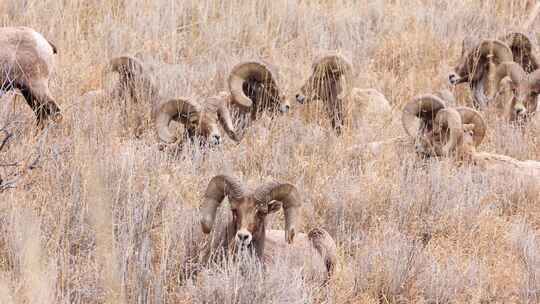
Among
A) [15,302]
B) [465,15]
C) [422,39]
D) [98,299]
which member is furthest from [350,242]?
[465,15]

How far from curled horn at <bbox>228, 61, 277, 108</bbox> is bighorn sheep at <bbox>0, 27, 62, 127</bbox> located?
186cm

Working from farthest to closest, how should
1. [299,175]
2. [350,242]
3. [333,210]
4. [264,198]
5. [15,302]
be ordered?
[299,175]
[333,210]
[350,242]
[264,198]
[15,302]

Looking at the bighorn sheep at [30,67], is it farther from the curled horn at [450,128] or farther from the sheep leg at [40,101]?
the curled horn at [450,128]

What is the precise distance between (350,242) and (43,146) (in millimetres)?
2277

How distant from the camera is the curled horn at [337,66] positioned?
9.83 m

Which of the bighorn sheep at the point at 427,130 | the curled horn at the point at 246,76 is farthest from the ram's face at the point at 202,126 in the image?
the bighorn sheep at the point at 427,130

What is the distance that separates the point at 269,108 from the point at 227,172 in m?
2.58

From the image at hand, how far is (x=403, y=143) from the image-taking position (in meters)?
8.77

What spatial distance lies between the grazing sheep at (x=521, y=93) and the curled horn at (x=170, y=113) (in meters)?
3.61

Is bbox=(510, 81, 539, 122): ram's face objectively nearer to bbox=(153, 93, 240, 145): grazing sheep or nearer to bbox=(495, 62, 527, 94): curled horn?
bbox=(495, 62, 527, 94): curled horn

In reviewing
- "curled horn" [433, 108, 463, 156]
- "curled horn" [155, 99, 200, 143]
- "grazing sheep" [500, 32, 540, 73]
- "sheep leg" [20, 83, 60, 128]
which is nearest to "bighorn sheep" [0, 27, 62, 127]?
"sheep leg" [20, 83, 60, 128]

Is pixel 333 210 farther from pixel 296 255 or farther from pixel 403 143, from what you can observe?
pixel 403 143

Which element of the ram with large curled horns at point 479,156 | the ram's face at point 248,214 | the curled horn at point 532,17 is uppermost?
the curled horn at point 532,17

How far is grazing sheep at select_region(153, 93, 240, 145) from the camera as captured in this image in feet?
26.6
